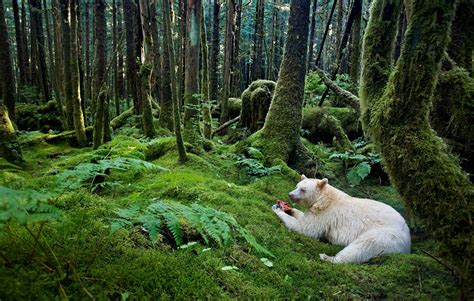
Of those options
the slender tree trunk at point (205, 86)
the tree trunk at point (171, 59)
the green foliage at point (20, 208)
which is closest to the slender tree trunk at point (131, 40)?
the slender tree trunk at point (205, 86)

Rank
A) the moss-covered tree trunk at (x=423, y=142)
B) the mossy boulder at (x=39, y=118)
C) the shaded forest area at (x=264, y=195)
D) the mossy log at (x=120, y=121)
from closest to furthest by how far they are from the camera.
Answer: the shaded forest area at (x=264, y=195), the moss-covered tree trunk at (x=423, y=142), the mossy log at (x=120, y=121), the mossy boulder at (x=39, y=118)

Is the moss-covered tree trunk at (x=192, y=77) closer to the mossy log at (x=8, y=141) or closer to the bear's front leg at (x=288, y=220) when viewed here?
the bear's front leg at (x=288, y=220)

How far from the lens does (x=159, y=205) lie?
2492 millimetres

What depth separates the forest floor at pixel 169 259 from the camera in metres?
1.97

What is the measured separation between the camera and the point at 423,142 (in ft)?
11.8

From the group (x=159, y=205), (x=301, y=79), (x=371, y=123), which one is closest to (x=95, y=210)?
(x=159, y=205)

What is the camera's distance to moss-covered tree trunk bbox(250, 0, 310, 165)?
8.18 m

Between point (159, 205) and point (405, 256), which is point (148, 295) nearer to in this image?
point (159, 205)

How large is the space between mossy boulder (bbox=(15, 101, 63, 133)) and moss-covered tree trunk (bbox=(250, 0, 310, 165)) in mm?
10919

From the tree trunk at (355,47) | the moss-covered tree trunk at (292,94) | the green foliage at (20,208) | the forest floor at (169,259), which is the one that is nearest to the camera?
the green foliage at (20,208)

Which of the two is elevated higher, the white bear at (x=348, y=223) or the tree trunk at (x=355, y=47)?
the tree trunk at (x=355, y=47)

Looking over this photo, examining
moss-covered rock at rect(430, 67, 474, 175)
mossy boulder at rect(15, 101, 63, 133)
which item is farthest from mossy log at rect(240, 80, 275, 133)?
mossy boulder at rect(15, 101, 63, 133)

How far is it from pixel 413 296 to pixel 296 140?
5145mm

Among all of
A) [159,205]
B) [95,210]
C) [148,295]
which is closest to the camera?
[148,295]
